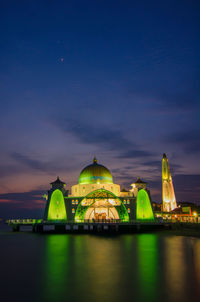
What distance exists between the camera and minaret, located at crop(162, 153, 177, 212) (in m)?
93.0

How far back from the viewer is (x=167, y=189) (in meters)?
94.1

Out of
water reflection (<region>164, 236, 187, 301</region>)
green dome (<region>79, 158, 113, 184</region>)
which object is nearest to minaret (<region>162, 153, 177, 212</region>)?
green dome (<region>79, 158, 113, 184</region>)

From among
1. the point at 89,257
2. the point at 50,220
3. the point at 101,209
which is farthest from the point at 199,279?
the point at 101,209

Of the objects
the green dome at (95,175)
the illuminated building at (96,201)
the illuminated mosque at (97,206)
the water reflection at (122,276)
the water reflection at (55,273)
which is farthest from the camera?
the green dome at (95,175)

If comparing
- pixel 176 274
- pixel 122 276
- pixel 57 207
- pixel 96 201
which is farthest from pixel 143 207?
pixel 122 276

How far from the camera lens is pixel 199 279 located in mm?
17078

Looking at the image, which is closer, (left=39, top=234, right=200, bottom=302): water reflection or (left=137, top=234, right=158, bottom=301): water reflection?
(left=39, top=234, right=200, bottom=302): water reflection

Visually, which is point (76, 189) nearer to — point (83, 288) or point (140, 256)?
point (140, 256)

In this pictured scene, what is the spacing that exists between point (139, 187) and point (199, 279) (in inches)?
2038

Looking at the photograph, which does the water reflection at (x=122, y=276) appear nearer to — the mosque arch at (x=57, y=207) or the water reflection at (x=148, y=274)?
the water reflection at (x=148, y=274)

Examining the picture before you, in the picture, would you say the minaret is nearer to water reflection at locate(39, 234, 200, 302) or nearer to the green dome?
the green dome

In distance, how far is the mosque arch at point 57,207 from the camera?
64.0 m

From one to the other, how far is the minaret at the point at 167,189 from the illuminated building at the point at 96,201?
27091mm

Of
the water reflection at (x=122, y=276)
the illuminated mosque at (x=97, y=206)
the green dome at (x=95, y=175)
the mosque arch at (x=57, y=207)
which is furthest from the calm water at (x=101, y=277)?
the green dome at (x=95, y=175)
